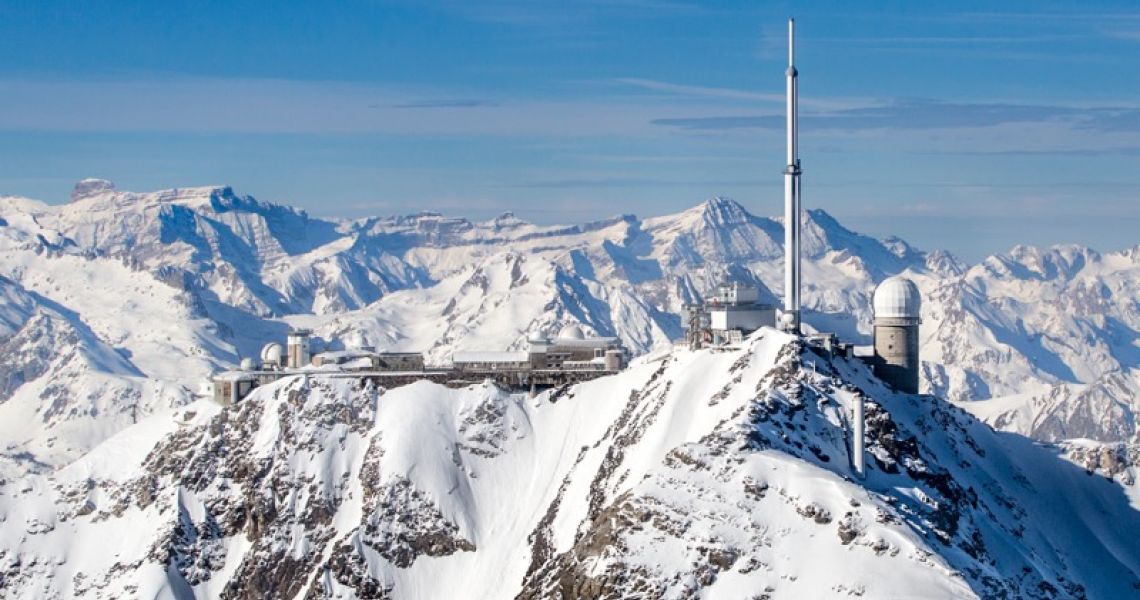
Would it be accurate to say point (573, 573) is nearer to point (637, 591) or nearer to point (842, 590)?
point (637, 591)

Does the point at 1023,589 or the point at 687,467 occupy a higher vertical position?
the point at 687,467

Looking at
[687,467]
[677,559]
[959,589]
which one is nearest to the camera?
[959,589]

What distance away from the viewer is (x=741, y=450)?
634ft

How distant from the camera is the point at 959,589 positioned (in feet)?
525

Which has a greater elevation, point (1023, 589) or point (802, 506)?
point (802, 506)

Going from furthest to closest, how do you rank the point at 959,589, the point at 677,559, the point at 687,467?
the point at 687,467 → the point at 677,559 → the point at 959,589

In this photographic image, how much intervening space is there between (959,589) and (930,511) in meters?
35.2

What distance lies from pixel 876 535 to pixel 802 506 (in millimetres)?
9311

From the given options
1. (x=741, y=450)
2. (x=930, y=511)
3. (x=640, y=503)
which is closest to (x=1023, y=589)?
(x=930, y=511)

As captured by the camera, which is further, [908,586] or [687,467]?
[687,467]

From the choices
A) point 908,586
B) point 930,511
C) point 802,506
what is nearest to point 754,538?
→ point 802,506

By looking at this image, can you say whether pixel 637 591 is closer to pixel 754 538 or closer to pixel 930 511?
pixel 754 538

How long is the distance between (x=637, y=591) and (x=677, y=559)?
536cm

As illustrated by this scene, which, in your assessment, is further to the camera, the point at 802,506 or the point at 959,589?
the point at 802,506
